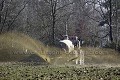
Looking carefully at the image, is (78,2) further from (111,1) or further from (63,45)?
(63,45)

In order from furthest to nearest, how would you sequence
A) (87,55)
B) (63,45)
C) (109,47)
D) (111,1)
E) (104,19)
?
(104,19) → (111,1) → (109,47) → (87,55) → (63,45)

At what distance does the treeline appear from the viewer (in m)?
49.5

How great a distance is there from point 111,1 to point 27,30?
18.0 metres

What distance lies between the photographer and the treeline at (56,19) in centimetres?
4947

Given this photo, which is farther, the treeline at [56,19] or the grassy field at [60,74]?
the treeline at [56,19]

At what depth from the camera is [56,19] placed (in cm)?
5419

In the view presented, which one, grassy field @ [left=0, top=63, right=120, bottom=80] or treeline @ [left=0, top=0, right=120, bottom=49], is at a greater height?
treeline @ [left=0, top=0, right=120, bottom=49]

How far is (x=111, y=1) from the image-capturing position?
47625mm

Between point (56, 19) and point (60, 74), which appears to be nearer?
point (60, 74)

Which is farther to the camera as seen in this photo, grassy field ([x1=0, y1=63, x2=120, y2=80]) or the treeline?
the treeline

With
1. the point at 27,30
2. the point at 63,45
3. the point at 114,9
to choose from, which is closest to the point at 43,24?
the point at 27,30

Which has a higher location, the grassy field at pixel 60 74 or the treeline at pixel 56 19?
the treeline at pixel 56 19

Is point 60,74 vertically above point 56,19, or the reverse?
point 56,19

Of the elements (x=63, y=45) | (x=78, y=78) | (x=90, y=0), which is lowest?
(x=78, y=78)
